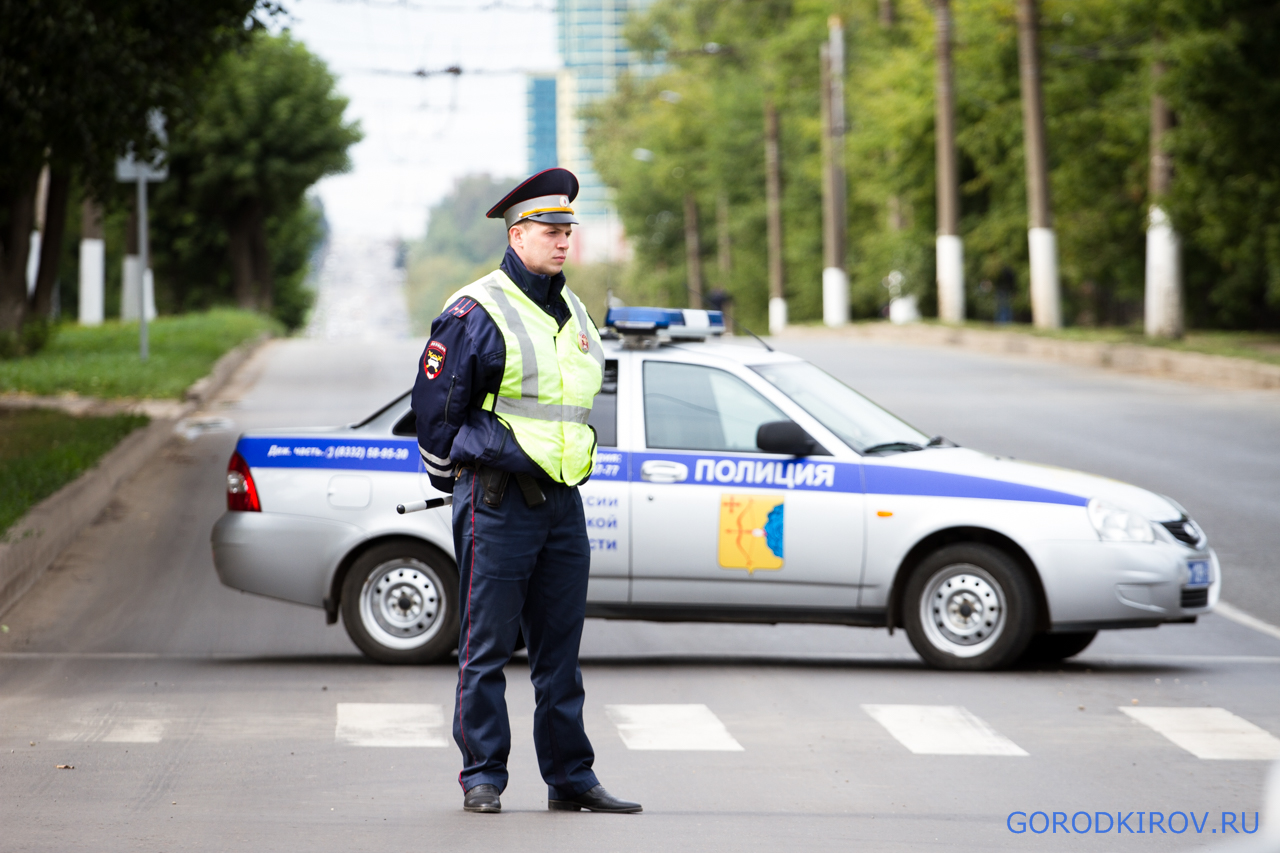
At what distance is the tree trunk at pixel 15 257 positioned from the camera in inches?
949

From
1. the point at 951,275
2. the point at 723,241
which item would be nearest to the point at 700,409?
the point at 951,275

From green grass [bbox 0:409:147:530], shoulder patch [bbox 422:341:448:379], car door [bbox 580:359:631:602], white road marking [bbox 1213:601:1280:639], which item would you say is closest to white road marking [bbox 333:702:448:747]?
car door [bbox 580:359:631:602]

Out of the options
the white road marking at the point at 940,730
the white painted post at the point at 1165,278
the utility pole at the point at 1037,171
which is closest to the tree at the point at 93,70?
the white road marking at the point at 940,730

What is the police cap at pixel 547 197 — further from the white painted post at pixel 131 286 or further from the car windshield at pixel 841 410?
the white painted post at pixel 131 286

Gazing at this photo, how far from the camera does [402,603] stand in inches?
Result: 351

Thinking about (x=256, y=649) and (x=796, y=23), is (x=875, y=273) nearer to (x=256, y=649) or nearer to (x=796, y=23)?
(x=796, y=23)

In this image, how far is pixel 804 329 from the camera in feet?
162

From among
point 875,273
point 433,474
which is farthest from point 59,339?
point 875,273

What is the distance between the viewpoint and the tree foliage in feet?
89.7

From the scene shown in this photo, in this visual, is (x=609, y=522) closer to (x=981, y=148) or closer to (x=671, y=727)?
(x=671, y=727)

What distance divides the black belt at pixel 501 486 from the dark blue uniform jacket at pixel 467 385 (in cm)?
3

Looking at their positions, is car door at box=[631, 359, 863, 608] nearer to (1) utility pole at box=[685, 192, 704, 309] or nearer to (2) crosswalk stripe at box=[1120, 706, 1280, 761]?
(2) crosswalk stripe at box=[1120, 706, 1280, 761]

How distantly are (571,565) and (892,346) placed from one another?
30541 mm

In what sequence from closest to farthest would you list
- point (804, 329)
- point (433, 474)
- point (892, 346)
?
point (433, 474)
point (892, 346)
point (804, 329)
